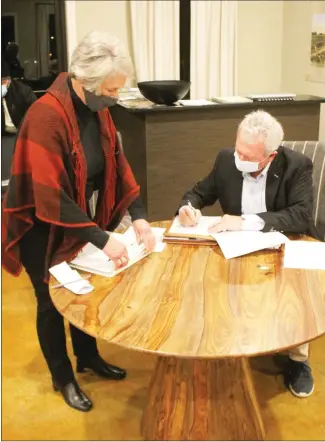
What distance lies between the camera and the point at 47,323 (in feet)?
6.68

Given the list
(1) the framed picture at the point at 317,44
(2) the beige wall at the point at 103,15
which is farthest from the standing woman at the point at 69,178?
(2) the beige wall at the point at 103,15

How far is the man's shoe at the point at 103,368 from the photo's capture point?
233 cm

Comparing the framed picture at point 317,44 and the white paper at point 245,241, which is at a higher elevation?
the framed picture at point 317,44

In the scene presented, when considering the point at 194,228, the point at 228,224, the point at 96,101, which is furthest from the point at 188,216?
the point at 96,101

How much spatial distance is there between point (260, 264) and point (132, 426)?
0.81 metres

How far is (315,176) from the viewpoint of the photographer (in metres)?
2.37

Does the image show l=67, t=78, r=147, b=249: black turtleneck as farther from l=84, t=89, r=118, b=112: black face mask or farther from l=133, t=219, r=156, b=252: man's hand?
l=133, t=219, r=156, b=252: man's hand

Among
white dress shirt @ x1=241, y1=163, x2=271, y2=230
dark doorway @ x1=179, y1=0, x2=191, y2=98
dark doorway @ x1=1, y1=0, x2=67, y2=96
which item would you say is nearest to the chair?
white dress shirt @ x1=241, y1=163, x2=271, y2=230

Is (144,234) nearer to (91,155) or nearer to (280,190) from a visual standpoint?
(91,155)

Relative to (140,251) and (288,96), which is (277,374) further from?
(288,96)

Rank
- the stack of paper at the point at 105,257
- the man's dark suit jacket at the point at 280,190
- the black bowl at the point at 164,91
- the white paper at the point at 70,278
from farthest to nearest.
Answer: the black bowl at the point at 164,91, the man's dark suit jacket at the point at 280,190, the stack of paper at the point at 105,257, the white paper at the point at 70,278

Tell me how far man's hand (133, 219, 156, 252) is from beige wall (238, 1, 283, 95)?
10.5 feet

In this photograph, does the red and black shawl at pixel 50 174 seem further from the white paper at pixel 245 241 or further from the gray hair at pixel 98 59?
the white paper at pixel 245 241

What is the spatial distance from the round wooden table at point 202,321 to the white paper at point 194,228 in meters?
0.06
